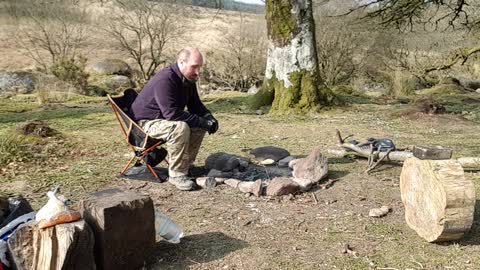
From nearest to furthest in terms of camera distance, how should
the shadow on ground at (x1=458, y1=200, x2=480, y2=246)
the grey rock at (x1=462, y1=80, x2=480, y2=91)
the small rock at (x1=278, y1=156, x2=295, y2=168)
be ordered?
the shadow on ground at (x1=458, y1=200, x2=480, y2=246)
the small rock at (x1=278, y1=156, x2=295, y2=168)
the grey rock at (x1=462, y1=80, x2=480, y2=91)

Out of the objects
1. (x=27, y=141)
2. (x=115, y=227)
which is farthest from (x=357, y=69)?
(x=115, y=227)

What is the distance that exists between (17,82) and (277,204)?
1579cm

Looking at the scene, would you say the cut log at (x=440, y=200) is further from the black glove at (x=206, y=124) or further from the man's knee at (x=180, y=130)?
the man's knee at (x=180, y=130)

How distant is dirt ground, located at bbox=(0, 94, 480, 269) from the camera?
10.6 feet

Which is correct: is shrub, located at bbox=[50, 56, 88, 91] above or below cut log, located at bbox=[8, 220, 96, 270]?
below

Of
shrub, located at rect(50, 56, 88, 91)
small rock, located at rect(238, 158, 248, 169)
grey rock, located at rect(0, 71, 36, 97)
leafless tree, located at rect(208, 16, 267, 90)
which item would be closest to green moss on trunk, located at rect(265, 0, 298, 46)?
small rock, located at rect(238, 158, 248, 169)

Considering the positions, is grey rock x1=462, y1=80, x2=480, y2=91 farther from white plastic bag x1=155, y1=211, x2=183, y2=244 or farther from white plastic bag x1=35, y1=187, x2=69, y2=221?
white plastic bag x1=35, y1=187, x2=69, y2=221

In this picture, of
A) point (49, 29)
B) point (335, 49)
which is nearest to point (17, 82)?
point (49, 29)

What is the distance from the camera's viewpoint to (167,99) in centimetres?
452

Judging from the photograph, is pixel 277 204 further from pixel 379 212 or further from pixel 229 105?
pixel 229 105

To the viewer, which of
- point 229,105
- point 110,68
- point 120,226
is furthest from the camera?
point 110,68

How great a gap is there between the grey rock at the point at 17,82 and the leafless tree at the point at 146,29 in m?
4.82

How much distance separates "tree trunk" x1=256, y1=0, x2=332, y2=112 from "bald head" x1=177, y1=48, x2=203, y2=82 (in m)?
4.76

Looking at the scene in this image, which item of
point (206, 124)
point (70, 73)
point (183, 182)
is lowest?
point (70, 73)
